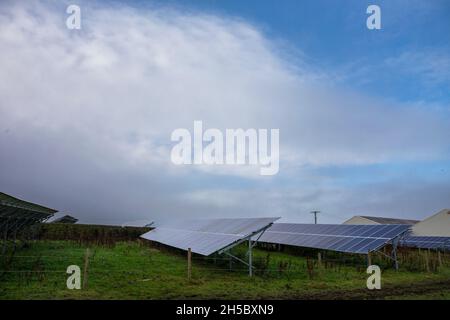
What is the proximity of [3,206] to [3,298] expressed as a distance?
716 centimetres

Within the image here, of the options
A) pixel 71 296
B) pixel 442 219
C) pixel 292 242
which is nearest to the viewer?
pixel 71 296

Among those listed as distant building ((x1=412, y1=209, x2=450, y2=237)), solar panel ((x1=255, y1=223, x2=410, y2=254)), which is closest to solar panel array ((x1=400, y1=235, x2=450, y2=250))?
solar panel ((x1=255, y1=223, x2=410, y2=254))

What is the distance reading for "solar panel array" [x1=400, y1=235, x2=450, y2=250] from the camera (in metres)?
31.7

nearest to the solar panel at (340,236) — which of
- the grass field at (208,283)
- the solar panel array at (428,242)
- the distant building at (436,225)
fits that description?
the grass field at (208,283)

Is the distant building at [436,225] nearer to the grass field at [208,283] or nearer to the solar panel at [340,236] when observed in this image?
the solar panel at [340,236]

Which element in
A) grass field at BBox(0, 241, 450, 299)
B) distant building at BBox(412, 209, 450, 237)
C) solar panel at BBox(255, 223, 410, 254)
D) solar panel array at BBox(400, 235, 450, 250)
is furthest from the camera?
distant building at BBox(412, 209, 450, 237)

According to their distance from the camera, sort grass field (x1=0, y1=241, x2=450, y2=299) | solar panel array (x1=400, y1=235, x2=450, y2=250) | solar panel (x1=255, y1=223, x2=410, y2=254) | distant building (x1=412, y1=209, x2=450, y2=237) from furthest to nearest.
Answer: distant building (x1=412, y1=209, x2=450, y2=237)
solar panel array (x1=400, y1=235, x2=450, y2=250)
solar panel (x1=255, y1=223, x2=410, y2=254)
grass field (x1=0, y1=241, x2=450, y2=299)

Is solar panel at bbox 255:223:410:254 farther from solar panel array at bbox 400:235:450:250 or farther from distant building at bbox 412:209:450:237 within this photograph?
distant building at bbox 412:209:450:237

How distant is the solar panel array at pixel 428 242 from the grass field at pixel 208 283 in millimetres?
14543

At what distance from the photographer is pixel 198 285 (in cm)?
1346

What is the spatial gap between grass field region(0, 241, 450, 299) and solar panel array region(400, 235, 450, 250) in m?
14.5

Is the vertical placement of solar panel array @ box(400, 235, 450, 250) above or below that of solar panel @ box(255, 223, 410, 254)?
below
